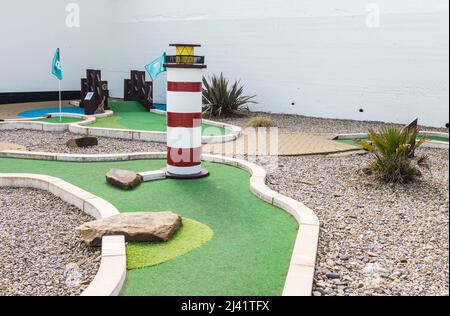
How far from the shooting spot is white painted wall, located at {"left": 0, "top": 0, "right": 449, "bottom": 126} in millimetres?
10625

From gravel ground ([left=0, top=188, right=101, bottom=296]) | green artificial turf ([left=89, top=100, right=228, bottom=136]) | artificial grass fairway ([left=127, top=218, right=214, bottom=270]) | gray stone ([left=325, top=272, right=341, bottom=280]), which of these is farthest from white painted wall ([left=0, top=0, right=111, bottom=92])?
gray stone ([left=325, top=272, right=341, bottom=280])

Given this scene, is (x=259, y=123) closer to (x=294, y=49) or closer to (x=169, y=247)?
(x=294, y=49)

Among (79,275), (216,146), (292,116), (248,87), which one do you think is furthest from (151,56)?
(79,275)

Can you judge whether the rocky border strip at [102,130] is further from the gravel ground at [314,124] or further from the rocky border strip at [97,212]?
the rocky border strip at [97,212]

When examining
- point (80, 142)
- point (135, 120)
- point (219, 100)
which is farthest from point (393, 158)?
point (219, 100)

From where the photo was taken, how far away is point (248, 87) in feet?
44.0

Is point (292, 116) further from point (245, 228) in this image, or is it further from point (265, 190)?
point (245, 228)

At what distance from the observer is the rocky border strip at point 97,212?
9.15 feet

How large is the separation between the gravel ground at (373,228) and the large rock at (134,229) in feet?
3.83

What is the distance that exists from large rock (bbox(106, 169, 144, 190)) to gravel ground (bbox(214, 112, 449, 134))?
215 inches

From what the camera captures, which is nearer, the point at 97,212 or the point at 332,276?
the point at 332,276

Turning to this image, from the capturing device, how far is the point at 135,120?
1098cm

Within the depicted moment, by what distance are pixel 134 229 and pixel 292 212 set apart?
4.84 ft

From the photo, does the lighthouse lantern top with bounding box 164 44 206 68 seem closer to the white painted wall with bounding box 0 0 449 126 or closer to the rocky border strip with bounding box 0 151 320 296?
the rocky border strip with bounding box 0 151 320 296
